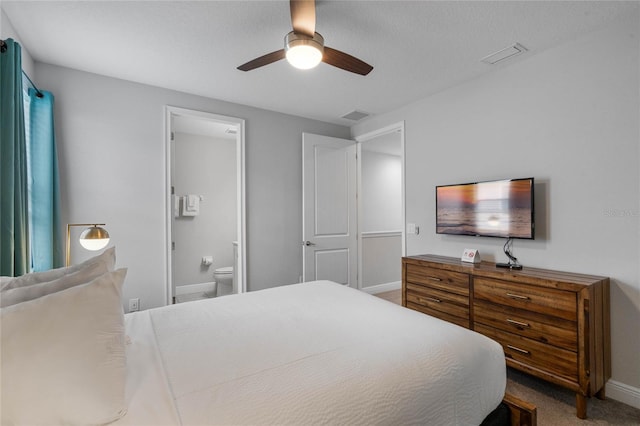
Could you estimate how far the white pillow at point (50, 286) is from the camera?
97 cm

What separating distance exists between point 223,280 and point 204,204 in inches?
52.5

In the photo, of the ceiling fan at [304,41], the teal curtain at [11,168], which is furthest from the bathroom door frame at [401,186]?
the teal curtain at [11,168]

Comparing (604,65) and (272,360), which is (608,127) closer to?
(604,65)

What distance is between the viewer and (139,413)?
0.87m

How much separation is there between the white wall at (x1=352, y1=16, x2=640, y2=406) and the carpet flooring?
0.43ft

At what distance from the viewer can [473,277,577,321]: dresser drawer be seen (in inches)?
75.4

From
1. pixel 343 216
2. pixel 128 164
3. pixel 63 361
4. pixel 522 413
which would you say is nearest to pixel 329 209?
pixel 343 216

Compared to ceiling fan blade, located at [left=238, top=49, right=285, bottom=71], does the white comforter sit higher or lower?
lower

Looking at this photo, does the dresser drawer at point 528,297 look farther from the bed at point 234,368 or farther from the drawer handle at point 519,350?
the bed at point 234,368

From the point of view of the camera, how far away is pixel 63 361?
31.4 inches

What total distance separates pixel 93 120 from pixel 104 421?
114 inches

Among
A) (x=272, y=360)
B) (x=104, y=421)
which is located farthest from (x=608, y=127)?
(x=104, y=421)

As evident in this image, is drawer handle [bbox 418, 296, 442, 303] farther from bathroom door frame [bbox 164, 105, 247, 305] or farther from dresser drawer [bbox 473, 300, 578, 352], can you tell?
bathroom door frame [bbox 164, 105, 247, 305]

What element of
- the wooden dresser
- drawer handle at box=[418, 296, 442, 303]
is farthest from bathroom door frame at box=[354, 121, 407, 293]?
the wooden dresser
